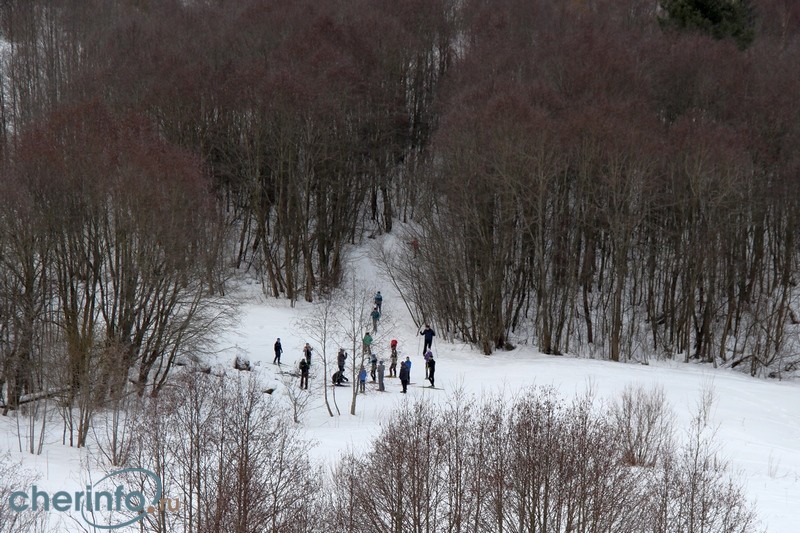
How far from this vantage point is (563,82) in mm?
44406

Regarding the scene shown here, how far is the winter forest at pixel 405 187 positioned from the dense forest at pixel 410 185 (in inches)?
5.5

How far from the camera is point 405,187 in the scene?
48.9m

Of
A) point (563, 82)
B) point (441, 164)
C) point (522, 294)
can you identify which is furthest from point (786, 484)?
point (563, 82)

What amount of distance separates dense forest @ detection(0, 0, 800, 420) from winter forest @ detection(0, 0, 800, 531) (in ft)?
0.46

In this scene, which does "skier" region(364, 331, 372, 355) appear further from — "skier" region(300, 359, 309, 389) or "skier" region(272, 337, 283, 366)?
"skier" region(272, 337, 283, 366)

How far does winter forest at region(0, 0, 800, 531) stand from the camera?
1072 inches

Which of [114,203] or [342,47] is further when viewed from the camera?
[342,47]

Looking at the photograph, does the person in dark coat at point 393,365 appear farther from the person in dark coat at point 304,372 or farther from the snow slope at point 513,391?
the person in dark coat at point 304,372

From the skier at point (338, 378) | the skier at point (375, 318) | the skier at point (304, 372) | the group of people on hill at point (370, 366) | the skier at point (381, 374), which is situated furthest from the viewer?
the skier at point (375, 318)

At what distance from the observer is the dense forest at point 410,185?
2733 cm

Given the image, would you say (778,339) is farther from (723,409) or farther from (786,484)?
(786,484)

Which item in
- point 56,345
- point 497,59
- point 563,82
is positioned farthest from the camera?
point 497,59

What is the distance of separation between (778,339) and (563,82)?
17284mm

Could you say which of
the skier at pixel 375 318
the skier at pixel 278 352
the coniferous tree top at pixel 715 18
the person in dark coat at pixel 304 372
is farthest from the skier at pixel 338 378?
the coniferous tree top at pixel 715 18
